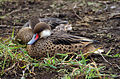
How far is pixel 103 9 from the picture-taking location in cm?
647

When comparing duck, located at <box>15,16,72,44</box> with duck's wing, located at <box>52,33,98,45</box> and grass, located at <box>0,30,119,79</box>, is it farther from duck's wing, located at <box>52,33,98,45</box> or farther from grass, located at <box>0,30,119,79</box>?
grass, located at <box>0,30,119,79</box>

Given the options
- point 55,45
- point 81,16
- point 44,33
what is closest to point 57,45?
point 55,45

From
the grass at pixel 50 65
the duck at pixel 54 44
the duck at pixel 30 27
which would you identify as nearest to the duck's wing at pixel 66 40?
the duck at pixel 54 44

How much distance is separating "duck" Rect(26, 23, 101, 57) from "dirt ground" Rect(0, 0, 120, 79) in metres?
0.30

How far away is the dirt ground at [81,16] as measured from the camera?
4.77m

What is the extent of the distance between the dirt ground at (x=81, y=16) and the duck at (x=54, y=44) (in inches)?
11.9

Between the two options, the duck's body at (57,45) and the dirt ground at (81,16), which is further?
the dirt ground at (81,16)

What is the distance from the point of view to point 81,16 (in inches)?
243

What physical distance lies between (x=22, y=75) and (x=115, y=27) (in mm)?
2965

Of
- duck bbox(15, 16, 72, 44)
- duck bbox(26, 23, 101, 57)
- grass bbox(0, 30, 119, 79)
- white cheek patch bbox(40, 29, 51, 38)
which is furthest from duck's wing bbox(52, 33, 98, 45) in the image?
duck bbox(15, 16, 72, 44)

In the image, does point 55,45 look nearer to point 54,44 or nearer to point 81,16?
point 54,44

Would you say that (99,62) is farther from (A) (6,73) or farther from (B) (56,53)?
(A) (6,73)

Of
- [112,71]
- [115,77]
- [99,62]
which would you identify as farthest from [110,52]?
[115,77]

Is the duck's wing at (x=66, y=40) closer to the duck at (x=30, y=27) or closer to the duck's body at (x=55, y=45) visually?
the duck's body at (x=55, y=45)
